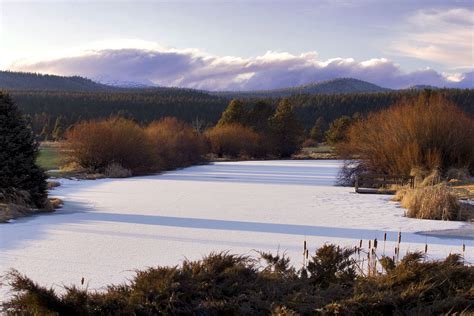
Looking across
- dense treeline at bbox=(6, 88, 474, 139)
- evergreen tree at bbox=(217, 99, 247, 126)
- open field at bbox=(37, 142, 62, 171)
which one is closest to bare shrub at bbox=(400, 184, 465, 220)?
open field at bbox=(37, 142, 62, 171)

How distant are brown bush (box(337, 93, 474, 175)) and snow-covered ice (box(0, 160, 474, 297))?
5.08 meters

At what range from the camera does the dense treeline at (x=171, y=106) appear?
108 m

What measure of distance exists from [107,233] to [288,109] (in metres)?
54.6

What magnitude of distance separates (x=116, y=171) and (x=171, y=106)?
93425 mm

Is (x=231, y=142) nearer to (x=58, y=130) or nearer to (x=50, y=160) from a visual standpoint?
(x=50, y=160)

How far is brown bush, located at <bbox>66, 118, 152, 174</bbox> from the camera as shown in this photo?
3102 cm

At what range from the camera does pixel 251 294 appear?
4609 mm

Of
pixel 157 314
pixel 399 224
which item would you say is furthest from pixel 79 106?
pixel 157 314

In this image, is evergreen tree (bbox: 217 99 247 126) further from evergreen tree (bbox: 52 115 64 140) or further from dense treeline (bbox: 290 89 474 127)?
dense treeline (bbox: 290 89 474 127)

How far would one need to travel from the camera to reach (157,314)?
425 centimetres

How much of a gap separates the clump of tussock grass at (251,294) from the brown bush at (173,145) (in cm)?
2942

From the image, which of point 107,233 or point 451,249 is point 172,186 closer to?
point 107,233

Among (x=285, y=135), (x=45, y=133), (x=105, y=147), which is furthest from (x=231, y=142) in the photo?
(x=45, y=133)

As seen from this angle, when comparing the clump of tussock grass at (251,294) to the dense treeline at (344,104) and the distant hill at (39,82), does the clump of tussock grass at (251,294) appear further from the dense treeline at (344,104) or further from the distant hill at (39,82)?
the distant hill at (39,82)
